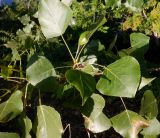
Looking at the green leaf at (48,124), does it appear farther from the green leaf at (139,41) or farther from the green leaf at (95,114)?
the green leaf at (139,41)

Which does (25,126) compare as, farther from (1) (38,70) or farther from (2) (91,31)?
(2) (91,31)

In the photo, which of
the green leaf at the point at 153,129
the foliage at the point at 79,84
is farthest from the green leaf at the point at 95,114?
the green leaf at the point at 153,129

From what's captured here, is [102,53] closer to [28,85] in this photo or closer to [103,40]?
[28,85]

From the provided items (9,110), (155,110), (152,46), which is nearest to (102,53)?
(155,110)

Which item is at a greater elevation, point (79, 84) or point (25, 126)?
point (79, 84)

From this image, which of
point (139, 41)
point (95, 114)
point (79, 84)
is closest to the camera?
point (79, 84)

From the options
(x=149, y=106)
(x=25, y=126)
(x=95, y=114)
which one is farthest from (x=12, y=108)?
(x=149, y=106)

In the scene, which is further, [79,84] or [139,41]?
[139,41]

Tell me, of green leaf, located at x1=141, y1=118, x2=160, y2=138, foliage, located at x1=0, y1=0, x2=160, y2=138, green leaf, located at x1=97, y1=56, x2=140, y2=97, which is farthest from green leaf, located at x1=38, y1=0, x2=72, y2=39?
green leaf, located at x1=141, y1=118, x2=160, y2=138
